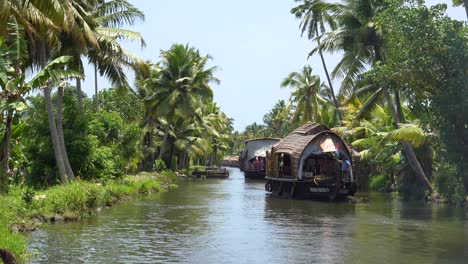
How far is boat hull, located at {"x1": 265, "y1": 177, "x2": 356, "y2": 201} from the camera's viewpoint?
2683 cm

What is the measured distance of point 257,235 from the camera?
16297 millimetres

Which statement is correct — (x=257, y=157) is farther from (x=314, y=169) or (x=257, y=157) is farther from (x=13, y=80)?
(x=13, y=80)

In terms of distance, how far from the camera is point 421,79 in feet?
66.3

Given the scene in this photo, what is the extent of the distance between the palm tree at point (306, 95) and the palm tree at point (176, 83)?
9.10 meters

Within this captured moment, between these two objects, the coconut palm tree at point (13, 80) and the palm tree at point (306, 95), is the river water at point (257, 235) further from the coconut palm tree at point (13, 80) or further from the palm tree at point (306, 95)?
the palm tree at point (306, 95)

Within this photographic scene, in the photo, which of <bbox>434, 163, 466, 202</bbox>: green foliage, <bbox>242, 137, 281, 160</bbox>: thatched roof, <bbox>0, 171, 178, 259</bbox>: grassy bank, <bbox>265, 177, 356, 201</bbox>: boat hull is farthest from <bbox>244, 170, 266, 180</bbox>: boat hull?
<bbox>0, 171, 178, 259</bbox>: grassy bank

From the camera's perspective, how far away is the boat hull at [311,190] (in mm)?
26828

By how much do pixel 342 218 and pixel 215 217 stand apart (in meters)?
4.42

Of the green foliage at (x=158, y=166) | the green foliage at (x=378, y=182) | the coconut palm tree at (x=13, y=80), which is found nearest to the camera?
the coconut palm tree at (x=13, y=80)

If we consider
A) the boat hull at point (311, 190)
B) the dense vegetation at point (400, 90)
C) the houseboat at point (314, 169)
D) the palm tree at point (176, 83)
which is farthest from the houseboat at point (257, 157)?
the houseboat at point (314, 169)

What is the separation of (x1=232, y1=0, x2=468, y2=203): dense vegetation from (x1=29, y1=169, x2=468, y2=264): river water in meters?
3.01

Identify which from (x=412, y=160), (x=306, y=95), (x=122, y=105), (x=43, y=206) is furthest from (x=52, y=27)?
(x=306, y=95)

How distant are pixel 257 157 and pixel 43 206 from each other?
35399 mm

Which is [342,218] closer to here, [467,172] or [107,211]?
[467,172]
